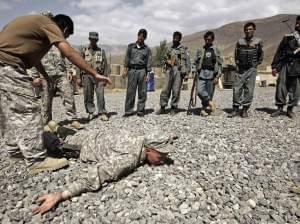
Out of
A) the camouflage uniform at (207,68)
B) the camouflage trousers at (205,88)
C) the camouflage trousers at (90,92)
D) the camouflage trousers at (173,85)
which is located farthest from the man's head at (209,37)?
the camouflage trousers at (90,92)

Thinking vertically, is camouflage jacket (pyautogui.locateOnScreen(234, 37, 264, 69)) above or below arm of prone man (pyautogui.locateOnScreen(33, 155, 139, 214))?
above

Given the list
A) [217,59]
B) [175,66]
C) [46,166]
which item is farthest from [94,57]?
[46,166]

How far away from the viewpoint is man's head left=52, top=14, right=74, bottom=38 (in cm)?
341

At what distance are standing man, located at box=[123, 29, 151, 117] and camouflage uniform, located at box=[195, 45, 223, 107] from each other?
3.93 ft

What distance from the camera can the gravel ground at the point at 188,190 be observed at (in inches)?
105

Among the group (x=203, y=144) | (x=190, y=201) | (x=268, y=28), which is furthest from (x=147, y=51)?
(x=268, y=28)

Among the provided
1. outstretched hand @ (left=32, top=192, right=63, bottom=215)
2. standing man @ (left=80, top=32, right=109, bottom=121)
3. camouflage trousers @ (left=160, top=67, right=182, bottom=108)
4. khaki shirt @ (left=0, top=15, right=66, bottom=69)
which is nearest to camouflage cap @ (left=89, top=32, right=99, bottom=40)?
standing man @ (left=80, top=32, right=109, bottom=121)

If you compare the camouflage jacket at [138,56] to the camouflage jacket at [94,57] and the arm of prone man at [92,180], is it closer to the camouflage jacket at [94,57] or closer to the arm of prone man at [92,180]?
the camouflage jacket at [94,57]

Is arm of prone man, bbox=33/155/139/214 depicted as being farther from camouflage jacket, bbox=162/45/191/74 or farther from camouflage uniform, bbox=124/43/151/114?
camouflage jacket, bbox=162/45/191/74

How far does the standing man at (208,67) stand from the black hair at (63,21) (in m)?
3.87

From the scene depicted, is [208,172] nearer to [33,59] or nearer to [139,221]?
[139,221]

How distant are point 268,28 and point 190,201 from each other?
135m

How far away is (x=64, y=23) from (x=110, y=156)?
1.63 metres

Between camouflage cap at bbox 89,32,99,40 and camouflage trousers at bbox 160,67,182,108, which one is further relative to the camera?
camouflage trousers at bbox 160,67,182,108
